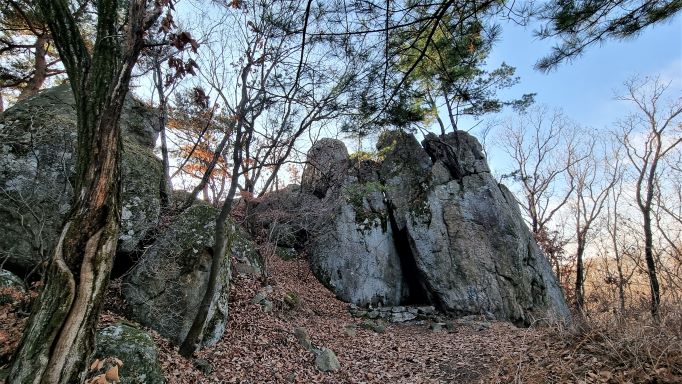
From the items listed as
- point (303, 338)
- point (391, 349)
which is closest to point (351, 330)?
point (391, 349)

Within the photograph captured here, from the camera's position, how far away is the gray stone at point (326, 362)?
589cm

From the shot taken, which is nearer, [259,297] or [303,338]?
[303,338]

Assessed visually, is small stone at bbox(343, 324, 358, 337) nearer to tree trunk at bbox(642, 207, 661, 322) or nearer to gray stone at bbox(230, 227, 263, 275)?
gray stone at bbox(230, 227, 263, 275)

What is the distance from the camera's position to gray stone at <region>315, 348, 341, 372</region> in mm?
5887

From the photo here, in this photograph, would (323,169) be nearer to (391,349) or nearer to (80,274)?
(391,349)

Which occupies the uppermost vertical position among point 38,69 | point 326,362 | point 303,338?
point 38,69

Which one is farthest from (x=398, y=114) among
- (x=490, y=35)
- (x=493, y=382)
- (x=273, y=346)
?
(x=273, y=346)

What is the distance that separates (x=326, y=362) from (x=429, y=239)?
675 cm

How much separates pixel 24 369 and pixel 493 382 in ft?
14.0

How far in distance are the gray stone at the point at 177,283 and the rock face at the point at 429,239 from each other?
476cm

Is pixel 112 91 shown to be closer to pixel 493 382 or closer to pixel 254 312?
pixel 493 382

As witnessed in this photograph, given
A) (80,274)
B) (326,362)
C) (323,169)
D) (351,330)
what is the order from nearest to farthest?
(80,274)
(326,362)
(351,330)
(323,169)

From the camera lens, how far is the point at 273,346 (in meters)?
6.17

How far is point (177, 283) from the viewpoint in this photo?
572cm
